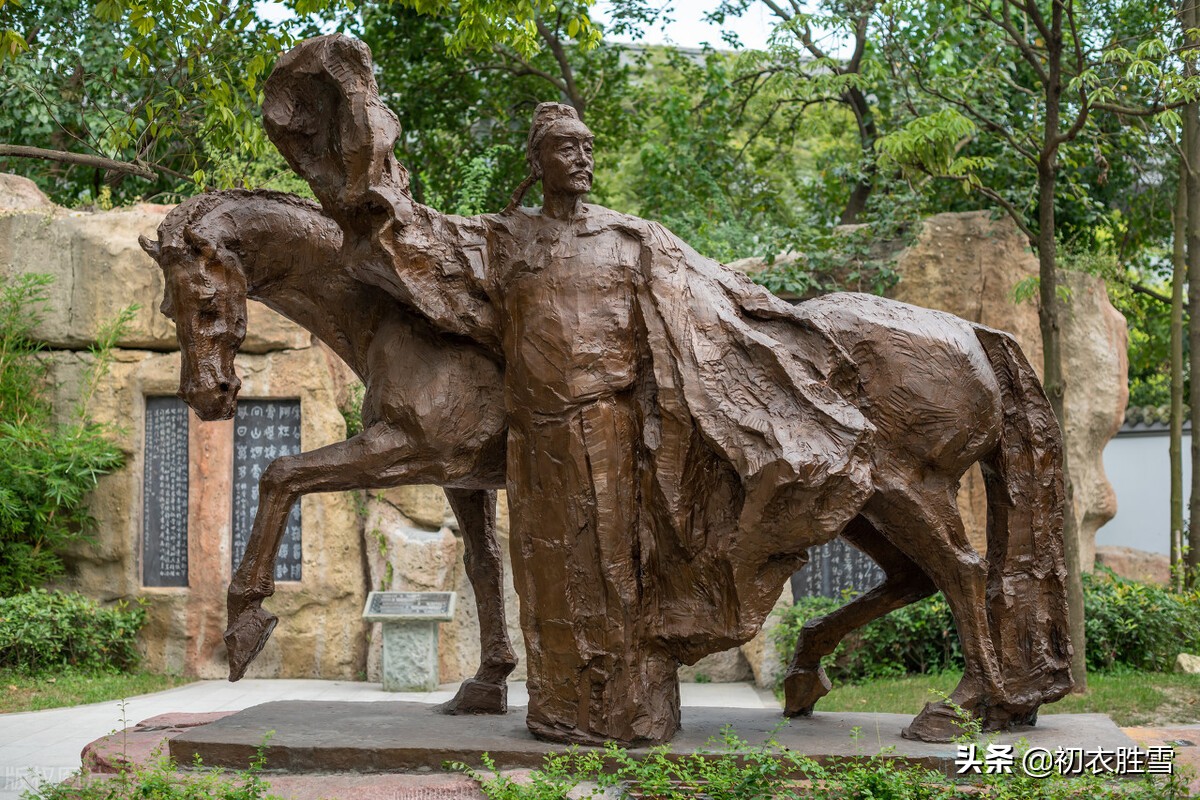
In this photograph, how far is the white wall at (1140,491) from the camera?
14.3 m

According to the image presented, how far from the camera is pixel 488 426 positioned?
14.8 ft

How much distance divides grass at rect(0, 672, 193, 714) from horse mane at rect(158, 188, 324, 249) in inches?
188

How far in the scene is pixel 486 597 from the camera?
5.00 m

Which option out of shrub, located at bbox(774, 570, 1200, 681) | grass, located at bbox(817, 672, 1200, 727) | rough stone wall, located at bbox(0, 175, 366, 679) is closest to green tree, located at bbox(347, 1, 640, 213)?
rough stone wall, located at bbox(0, 175, 366, 679)

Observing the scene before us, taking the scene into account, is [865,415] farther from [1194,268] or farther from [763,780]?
[1194,268]

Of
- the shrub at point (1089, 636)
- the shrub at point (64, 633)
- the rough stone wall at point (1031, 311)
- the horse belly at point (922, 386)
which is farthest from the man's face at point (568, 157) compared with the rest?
the shrub at point (64, 633)

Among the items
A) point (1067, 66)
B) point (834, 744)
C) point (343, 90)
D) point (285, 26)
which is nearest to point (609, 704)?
point (834, 744)

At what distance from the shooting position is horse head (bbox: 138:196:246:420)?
4.31 meters

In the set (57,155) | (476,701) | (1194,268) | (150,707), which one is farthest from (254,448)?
(1194,268)

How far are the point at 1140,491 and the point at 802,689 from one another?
11.4 metres

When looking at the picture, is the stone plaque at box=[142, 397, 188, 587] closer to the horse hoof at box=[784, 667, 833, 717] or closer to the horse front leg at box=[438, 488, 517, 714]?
the horse front leg at box=[438, 488, 517, 714]

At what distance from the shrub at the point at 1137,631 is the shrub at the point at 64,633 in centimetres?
755

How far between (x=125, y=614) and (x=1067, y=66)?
9328 mm

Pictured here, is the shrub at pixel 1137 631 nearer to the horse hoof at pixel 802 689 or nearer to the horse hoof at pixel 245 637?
the horse hoof at pixel 802 689
